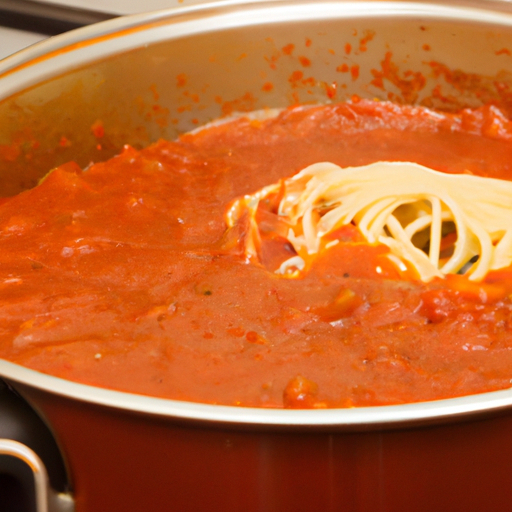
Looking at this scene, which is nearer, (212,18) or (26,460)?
(26,460)

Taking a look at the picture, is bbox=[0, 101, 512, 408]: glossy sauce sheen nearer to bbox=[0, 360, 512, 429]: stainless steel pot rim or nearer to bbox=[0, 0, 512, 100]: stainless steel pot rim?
bbox=[0, 360, 512, 429]: stainless steel pot rim

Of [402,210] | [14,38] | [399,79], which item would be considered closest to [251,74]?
[399,79]

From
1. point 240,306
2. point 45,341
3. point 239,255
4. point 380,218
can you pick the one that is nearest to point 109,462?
point 45,341

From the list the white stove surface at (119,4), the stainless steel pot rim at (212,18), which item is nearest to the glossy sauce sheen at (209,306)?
the stainless steel pot rim at (212,18)

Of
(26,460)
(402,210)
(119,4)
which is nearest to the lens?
(26,460)

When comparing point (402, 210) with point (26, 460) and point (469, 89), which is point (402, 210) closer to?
point (469, 89)

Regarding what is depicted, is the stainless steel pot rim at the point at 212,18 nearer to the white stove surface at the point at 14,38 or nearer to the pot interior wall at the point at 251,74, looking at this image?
the pot interior wall at the point at 251,74

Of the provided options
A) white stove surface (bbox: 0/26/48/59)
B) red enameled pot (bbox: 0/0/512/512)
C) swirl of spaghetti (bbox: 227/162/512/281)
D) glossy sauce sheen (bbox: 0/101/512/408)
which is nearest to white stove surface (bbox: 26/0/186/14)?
white stove surface (bbox: 0/26/48/59)
